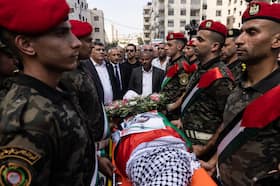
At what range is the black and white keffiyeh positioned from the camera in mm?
1329

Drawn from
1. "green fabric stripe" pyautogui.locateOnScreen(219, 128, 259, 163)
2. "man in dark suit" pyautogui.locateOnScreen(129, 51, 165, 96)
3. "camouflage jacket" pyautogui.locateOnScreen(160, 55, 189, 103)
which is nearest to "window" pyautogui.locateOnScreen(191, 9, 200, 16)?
"man in dark suit" pyautogui.locateOnScreen(129, 51, 165, 96)

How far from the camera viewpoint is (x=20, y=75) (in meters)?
1.18

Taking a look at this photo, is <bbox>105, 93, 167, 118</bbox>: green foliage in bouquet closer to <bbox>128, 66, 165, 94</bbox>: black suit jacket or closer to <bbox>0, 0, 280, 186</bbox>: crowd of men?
<bbox>0, 0, 280, 186</bbox>: crowd of men

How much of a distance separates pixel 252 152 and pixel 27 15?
168 centimetres

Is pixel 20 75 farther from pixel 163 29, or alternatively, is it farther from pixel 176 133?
pixel 163 29

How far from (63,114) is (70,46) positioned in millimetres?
347

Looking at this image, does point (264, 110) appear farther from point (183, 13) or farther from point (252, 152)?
point (183, 13)

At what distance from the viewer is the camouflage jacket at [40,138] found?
3.25ft

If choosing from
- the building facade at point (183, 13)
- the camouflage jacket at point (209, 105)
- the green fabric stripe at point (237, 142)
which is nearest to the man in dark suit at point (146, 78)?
the camouflage jacket at point (209, 105)

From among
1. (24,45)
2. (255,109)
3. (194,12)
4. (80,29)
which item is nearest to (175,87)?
(80,29)

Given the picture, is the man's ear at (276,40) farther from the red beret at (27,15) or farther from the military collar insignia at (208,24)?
the red beret at (27,15)

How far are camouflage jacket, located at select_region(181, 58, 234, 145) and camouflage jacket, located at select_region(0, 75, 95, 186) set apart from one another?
1866 mm

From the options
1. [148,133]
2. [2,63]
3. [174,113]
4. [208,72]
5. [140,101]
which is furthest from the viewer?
[174,113]

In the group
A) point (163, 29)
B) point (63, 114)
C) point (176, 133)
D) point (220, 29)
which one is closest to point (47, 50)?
point (63, 114)
